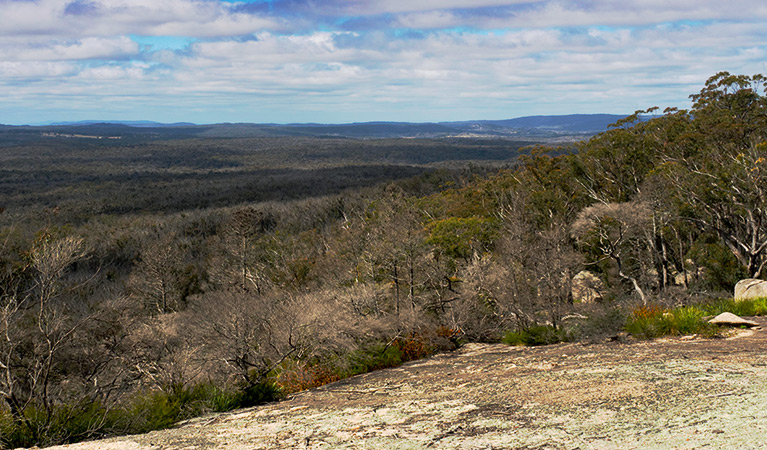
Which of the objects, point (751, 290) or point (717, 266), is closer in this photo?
point (751, 290)

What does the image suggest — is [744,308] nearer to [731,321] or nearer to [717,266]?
[731,321]

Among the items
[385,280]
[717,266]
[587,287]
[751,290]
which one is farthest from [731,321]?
[587,287]

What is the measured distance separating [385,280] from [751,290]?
38.3 feet

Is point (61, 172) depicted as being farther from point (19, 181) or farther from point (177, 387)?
point (177, 387)

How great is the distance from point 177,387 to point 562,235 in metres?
12.7

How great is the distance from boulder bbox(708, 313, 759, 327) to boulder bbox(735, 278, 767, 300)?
102 inches

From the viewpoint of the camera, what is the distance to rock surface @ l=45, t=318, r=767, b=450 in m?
5.17

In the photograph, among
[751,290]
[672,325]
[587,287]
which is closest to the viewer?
[672,325]

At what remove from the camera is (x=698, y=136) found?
29000 millimetres

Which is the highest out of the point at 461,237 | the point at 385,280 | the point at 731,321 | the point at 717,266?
the point at 731,321

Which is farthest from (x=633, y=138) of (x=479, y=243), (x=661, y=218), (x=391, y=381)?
(x=391, y=381)

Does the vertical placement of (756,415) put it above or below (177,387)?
above

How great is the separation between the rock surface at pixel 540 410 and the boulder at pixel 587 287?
19349mm

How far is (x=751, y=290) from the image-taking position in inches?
512
